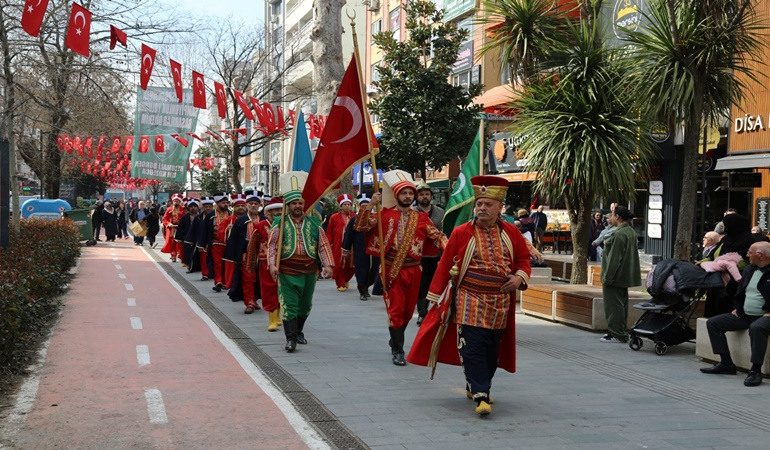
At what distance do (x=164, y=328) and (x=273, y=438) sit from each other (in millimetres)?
5876

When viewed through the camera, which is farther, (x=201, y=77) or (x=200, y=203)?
(x=200, y=203)

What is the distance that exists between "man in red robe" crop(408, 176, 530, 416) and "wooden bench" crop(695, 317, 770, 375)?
2.72 m

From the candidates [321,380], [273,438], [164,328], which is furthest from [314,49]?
[273,438]

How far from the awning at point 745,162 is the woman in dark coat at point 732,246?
8.53 m

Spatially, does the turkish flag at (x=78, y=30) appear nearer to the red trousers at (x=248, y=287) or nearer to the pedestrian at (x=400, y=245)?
the red trousers at (x=248, y=287)

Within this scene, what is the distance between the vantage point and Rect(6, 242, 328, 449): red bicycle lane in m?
6.11

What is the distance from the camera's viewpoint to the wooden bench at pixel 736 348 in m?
8.67

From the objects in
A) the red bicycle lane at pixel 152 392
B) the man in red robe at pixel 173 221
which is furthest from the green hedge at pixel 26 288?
the man in red robe at pixel 173 221

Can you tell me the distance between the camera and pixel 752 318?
338 inches

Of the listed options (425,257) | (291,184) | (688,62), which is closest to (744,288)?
(425,257)

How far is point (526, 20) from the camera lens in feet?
46.6

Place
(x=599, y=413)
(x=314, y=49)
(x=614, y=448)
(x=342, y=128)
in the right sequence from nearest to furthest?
(x=614, y=448)
(x=599, y=413)
(x=342, y=128)
(x=314, y=49)

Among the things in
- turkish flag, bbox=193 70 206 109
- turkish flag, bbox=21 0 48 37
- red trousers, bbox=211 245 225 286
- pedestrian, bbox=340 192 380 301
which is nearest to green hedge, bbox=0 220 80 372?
red trousers, bbox=211 245 225 286

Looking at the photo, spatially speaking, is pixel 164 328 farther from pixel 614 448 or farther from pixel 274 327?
pixel 614 448
